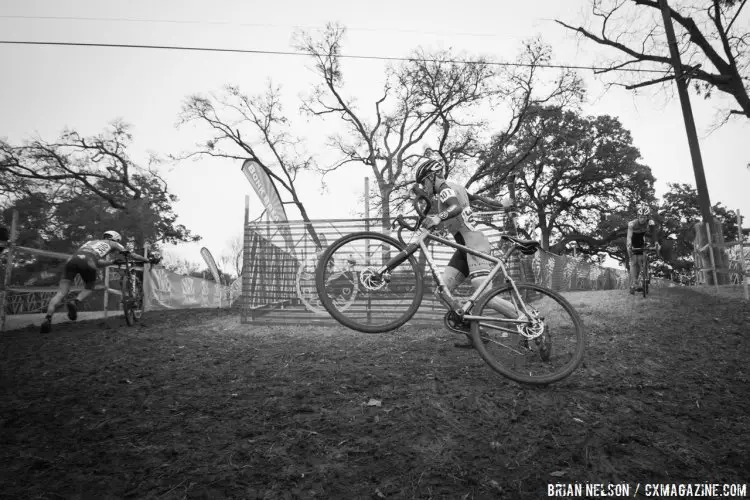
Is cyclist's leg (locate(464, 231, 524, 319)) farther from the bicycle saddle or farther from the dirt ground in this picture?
the dirt ground

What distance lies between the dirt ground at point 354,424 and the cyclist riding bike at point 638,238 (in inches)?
221

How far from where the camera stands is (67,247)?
1036 inches

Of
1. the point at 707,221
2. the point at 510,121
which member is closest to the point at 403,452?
the point at 707,221

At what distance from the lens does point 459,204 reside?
171 inches

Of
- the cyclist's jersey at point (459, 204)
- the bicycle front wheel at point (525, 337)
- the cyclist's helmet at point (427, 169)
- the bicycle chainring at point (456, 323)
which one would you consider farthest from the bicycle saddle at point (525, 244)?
the cyclist's helmet at point (427, 169)

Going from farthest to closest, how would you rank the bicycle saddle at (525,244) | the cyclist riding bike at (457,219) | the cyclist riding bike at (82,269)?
1. the cyclist riding bike at (82,269)
2. the cyclist riding bike at (457,219)
3. the bicycle saddle at (525,244)

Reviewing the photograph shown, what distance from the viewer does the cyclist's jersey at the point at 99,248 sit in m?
7.93

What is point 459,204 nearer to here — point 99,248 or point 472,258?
point 472,258

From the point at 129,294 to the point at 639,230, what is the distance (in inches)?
492

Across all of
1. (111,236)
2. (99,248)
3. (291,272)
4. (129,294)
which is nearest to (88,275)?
(99,248)

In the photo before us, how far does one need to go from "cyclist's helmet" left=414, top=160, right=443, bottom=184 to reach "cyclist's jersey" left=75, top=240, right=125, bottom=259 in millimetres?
7342

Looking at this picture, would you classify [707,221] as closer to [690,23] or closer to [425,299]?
[690,23]

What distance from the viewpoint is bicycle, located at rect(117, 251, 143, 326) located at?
8133mm

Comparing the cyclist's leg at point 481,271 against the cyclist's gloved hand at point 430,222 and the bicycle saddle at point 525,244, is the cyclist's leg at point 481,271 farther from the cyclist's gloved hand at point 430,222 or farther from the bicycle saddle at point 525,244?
the cyclist's gloved hand at point 430,222
